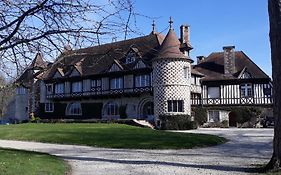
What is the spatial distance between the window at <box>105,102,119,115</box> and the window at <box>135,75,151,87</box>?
4.33 meters

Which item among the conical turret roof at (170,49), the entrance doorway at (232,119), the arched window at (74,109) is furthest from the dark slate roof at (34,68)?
the arched window at (74,109)

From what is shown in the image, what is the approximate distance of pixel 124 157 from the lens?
12211mm

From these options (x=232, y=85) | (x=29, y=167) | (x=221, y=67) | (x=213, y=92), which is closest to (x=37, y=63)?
(x=29, y=167)

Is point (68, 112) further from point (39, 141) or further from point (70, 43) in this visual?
point (70, 43)

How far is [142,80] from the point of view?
3697 centimetres

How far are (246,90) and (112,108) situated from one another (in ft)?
47.8

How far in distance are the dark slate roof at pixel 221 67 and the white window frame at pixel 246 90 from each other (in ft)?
3.67

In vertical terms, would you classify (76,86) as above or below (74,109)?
above

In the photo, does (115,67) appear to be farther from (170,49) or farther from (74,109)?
(74,109)

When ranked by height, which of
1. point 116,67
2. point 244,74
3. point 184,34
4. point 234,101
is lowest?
point 234,101

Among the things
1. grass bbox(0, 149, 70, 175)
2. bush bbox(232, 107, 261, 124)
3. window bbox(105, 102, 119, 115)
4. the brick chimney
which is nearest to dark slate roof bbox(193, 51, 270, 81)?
the brick chimney

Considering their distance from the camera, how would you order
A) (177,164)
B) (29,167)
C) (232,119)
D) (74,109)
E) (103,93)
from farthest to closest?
1. (74,109)
2. (103,93)
3. (232,119)
4. (177,164)
5. (29,167)

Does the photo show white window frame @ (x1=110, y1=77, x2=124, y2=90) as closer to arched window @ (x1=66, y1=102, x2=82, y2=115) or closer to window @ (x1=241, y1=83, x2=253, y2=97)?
arched window @ (x1=66, y1=102, x2=82, y2=115)

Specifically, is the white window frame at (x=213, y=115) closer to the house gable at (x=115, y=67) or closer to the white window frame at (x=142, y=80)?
the white window frame at (x=142, y=80)
